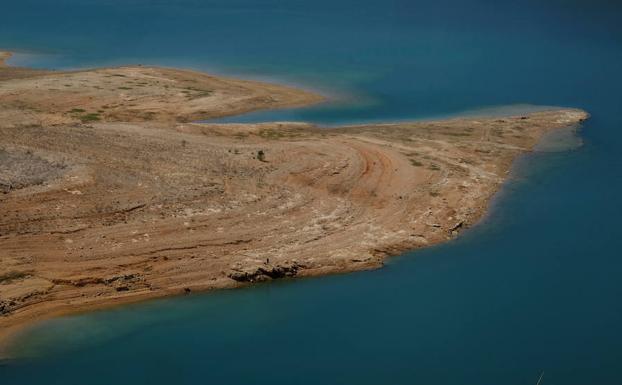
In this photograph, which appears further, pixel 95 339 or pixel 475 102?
pixel 475 102

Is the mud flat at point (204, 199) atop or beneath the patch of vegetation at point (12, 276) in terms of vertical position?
A: atop

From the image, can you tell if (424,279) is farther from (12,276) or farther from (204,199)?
(12,276)

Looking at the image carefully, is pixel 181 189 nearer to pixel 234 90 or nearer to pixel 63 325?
pixel 63 325

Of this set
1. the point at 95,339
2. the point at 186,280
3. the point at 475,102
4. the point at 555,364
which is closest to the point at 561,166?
the point at 475,102

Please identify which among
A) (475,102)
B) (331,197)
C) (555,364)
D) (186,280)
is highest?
(475,102)

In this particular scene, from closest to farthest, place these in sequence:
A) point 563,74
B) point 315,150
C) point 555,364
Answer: point 555,364
point 315,150
point 563,74

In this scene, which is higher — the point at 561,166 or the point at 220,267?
the point at 561,166
